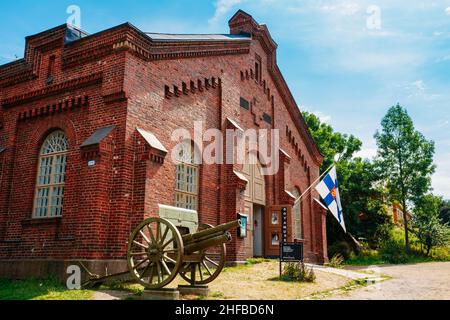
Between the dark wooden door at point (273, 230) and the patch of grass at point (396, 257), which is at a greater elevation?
the dark wooden door at point (273, 230)

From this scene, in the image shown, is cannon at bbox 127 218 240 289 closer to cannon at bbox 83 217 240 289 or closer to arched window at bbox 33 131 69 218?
cannon at bbox 83 217 240 289

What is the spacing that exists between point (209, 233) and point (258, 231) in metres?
9.50

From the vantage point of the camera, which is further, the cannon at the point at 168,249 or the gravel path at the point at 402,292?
the gravel path at the point at 402,292

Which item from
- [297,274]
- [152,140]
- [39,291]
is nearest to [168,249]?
[39,291]

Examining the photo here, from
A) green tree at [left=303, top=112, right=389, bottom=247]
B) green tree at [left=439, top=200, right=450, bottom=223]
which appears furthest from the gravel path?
green tree at [left=439, top=200, right=450, bottom=223]

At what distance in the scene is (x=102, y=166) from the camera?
429 inches

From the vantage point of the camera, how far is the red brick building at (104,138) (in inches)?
430

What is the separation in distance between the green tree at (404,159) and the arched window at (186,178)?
20.8 metres

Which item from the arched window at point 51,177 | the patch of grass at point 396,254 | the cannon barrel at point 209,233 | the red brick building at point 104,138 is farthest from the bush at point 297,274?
the patch of grass at point 396,254

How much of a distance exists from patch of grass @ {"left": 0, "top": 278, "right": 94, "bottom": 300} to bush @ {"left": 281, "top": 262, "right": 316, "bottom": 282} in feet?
17.5

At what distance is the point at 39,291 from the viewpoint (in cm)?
934

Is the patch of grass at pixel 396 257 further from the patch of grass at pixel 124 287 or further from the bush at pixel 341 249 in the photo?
the patch of grass at pixel 124 287

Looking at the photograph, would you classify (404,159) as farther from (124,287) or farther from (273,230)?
(124,287)
